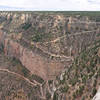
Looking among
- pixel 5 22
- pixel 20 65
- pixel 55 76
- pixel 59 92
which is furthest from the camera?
pixel 5 22

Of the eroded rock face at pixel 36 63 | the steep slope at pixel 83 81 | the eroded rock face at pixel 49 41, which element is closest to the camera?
the steep slope at pixel 83 81

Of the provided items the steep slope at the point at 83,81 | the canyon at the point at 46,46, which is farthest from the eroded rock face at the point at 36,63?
the steep slope at the point at 83,81

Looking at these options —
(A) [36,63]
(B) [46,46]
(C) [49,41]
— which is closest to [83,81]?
(A) [36,63]

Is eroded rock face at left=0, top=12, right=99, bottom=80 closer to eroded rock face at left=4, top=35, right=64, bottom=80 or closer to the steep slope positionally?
eroded rock face at left=4, top=35, right=64, bottom=80

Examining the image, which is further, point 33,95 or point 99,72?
point 33,95

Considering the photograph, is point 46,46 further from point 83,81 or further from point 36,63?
point 83,81

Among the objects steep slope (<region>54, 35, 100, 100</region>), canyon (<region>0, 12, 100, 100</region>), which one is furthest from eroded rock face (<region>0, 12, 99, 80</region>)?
steep slope (<region>54, 35, 100, 100</region>)

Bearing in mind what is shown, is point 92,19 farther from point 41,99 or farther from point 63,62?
point 41,99

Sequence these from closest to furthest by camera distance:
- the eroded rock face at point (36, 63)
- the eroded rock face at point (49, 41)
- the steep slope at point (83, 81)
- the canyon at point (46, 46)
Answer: the steep slope at point (83, 81) → the canyon at point (46, 46) → the eroded rock face at point (36, 63) → the eroded rock face at point (49, 41)

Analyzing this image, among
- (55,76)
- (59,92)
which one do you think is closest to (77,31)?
(55,76)

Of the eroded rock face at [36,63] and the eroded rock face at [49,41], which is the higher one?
the eroded rock face at [49,41]

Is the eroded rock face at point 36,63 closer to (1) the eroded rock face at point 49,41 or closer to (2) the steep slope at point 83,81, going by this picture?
(1) the eroded rock face at point 49,41
